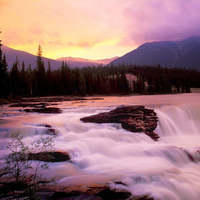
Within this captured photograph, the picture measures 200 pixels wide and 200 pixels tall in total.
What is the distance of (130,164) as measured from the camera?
8.56m

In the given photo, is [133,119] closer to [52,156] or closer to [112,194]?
[52,156]

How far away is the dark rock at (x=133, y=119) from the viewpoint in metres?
12.3

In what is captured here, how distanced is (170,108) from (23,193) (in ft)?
55.8

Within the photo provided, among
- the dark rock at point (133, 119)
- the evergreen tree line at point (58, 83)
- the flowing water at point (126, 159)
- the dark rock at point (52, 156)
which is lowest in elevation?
the flowing water at point (126, 159)

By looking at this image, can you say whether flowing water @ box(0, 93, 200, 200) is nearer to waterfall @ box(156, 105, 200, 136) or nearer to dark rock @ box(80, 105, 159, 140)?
waterfall @ box(156, 105, 200, 136)

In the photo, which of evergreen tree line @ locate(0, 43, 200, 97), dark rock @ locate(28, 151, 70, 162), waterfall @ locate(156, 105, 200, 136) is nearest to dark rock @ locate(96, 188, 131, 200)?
dark rock @ locate(28, 151, 70, 162)

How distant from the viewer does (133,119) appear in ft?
41.4

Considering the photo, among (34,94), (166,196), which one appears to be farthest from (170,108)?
(34,94)

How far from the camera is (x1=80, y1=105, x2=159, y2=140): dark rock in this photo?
484 inches

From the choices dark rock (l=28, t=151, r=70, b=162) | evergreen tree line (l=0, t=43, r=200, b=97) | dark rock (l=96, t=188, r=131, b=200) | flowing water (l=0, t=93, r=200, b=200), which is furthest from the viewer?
evergreen tree line (l=0, t=43, r=200, b=97)

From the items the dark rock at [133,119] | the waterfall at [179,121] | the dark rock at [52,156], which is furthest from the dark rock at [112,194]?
the waterfall at [179,121]

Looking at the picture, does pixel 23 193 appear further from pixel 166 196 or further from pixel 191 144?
pixel 191 144

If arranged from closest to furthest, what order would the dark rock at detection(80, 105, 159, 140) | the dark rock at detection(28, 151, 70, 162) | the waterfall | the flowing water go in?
the flowing water → the dark rock at detection(28, 151, 70, 162) → the dark rock at detection(80, 105, 159, 140) → the waterfall

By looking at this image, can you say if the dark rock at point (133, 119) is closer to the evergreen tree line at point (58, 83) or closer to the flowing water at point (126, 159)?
the flowing water at point (126, 159)
